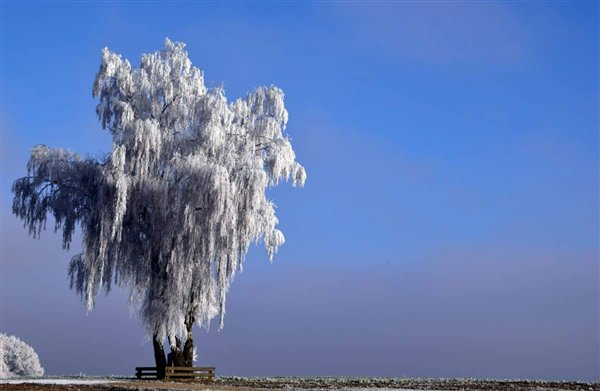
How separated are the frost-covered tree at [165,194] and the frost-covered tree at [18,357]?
2856 cm

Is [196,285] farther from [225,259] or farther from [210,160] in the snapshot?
[210,160]

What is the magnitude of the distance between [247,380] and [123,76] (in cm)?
1496

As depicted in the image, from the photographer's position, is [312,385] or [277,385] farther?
[277,385]

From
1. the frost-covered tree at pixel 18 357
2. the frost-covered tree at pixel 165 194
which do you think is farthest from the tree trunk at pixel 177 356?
the frost-covered tree at pixel 18 357

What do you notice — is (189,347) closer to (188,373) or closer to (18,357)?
(188,373)

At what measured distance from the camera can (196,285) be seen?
3347 centimetres

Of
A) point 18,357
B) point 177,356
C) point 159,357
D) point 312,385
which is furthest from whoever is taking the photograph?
point 18,357

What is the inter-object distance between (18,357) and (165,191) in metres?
34.4

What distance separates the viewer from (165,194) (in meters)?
32.7

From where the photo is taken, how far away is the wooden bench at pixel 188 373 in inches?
1291

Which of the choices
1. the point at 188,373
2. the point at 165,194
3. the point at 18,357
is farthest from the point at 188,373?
the point at 18,357

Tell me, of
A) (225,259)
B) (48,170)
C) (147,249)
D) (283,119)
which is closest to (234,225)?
(225,259)

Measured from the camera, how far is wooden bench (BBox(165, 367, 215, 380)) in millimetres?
32781

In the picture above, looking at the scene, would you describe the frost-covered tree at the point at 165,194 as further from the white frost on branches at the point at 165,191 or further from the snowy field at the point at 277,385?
the snowy field at the point at 277,385
